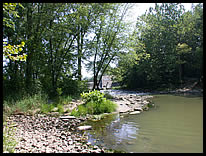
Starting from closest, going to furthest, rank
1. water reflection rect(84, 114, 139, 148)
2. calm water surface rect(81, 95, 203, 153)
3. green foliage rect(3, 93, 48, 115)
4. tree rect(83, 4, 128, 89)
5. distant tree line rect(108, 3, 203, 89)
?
calm water surface rect(81, 95, 203, 153) < water reflection rect(84, 114, 139, 148) < green foliage rect(3, 93, 48, 115) < tree rect(83, 4, 128, 89) < distant tree line rect(108, 3, 203, 89)

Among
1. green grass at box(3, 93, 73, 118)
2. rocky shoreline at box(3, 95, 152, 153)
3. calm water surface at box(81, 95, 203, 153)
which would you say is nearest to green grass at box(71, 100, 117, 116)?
green grass at box(3, 93, 73, 118)

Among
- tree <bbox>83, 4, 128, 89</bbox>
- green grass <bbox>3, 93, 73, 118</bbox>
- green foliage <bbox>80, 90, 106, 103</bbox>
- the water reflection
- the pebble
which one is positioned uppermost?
tree <bbox>83, 4, 128, 89</bbox>

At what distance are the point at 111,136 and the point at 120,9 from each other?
10.9m

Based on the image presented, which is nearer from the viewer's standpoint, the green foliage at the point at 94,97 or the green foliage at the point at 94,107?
the green foliage at the point at 94,107

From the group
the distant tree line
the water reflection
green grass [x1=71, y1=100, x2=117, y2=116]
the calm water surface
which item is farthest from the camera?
the distant tree line

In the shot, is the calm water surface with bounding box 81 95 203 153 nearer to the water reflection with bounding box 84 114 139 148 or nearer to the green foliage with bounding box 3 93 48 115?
the water reflection with bounding box 84 114 139 148

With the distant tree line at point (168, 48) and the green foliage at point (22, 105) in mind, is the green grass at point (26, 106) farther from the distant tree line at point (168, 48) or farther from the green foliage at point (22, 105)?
the distant tree line at point (168, 48)

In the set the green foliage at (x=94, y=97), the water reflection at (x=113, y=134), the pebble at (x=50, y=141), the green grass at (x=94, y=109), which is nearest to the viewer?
the pebble at (x=50, y=141)

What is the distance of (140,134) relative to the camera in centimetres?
382

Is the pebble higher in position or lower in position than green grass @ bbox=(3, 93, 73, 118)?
lower

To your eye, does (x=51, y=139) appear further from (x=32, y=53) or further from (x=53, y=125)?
(x=32, y=53)

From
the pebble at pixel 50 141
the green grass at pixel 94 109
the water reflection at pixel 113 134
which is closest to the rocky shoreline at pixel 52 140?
the pebble at pixel 50 141

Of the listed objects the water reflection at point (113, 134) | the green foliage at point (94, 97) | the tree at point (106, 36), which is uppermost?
the tree at point (106, 36)

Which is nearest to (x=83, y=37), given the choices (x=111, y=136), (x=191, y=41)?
(x=111, y=136)
